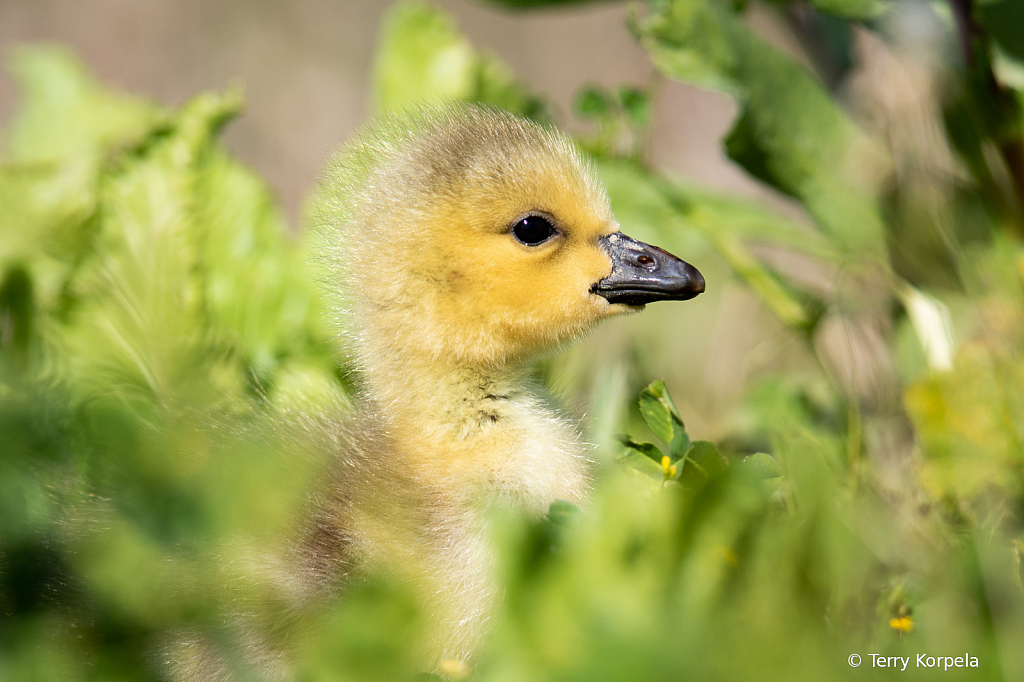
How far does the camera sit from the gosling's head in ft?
3.19

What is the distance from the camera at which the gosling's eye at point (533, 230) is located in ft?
3.27

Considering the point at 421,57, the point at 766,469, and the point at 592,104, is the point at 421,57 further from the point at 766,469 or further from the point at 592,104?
the point at 766,469

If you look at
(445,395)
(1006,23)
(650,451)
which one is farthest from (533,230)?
(1006,23)

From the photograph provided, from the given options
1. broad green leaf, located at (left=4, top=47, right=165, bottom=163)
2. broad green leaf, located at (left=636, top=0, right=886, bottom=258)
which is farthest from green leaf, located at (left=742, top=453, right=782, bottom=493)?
broad green leaf, located at (left=4, top=47, right=165, bottom=163)

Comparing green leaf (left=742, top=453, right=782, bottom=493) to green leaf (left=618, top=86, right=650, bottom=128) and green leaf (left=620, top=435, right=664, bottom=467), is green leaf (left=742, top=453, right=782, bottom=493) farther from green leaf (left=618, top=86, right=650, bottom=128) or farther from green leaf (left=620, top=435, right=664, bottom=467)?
green leaf (left=618, top=86, right=650, bottom=128)

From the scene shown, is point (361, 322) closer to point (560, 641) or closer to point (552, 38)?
point (560, 641)

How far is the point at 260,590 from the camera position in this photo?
2.16ft

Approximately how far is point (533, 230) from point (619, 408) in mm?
240

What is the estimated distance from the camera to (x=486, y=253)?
38.5 inches

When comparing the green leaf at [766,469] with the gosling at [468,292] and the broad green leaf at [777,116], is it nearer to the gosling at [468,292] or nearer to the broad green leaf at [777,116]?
the gosling at [468,292]

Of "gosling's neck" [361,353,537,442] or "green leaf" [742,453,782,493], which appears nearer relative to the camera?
"green leaf" [742,453,782,493]

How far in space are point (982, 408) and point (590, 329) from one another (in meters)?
0.40

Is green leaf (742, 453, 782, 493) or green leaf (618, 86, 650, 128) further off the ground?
green leaf (742, 453, 782, 493)

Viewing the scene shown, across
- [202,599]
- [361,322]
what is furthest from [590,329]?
[202,599]
